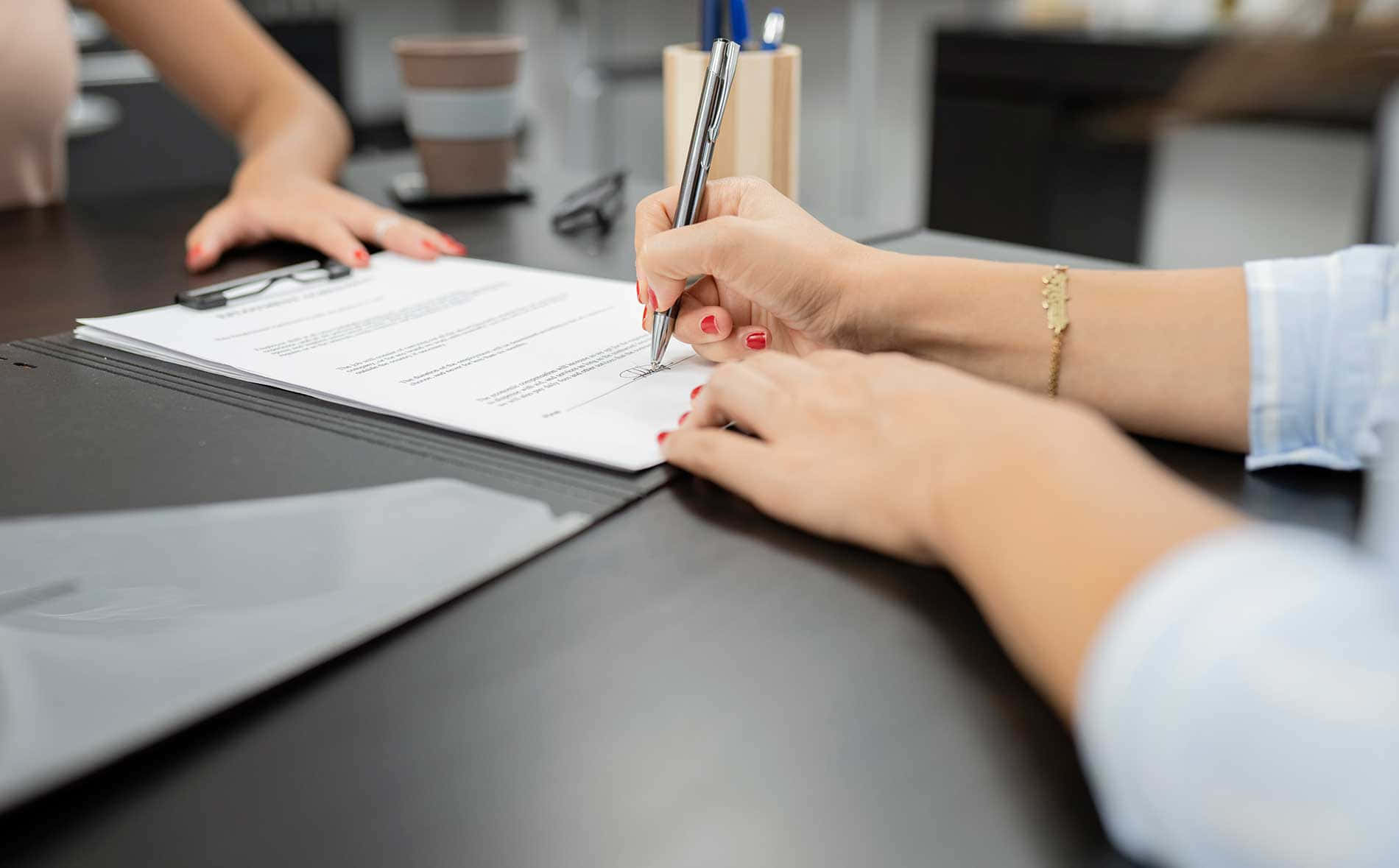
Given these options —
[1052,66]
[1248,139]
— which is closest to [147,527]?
[1052,66]

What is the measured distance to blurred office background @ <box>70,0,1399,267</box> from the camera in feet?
6.58

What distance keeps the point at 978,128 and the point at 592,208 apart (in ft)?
4.76

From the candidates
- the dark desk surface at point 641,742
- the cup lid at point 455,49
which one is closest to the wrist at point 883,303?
the dark desk surface at point 641,742

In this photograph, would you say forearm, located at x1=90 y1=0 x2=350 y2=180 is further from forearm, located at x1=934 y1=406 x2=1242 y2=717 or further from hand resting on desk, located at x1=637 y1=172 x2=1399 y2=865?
forearm, located at x1=934 y1=406 x2=1242 y2=717

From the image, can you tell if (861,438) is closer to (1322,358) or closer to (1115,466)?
(1115,466)

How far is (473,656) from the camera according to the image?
0.35 m

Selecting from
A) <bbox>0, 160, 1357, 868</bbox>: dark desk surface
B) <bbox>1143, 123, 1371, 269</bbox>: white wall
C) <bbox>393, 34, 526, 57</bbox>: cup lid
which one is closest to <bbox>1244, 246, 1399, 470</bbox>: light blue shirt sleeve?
<bbox>0, 160, 1357, 868</bbox>: dark desk surface

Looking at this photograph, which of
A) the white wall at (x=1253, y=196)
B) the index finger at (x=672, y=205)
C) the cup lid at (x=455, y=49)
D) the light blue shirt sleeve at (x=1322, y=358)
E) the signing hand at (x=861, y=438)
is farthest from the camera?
the white wall at (x=1253, y=196)

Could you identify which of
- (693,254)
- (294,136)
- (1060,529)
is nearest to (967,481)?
(1060,529)

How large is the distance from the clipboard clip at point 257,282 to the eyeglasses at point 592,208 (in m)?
0.22

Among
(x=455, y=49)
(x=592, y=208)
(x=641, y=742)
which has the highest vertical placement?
(x=455, y=49)

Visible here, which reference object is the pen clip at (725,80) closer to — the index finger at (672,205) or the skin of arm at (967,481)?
the index finger at (672,205)

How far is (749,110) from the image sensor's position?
0.83 metres

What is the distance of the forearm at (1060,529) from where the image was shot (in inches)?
12.4
